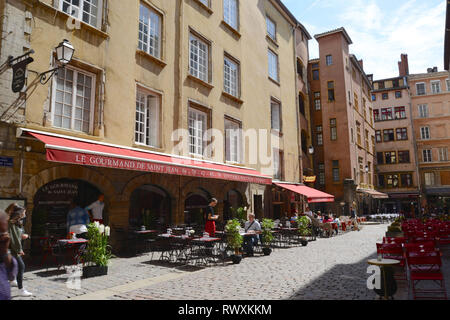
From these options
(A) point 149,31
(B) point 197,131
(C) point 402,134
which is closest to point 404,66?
(C) point 402,134

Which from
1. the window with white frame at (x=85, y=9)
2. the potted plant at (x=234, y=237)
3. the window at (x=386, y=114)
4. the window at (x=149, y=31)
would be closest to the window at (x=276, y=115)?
the window at (x=149, y=31)

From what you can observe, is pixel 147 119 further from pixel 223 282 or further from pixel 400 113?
pixel 400 113

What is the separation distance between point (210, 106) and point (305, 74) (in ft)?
57.4

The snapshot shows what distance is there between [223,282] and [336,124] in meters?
26.8

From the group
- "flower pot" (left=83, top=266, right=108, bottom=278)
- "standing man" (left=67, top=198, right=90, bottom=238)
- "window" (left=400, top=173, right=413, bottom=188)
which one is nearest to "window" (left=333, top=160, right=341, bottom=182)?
"window" (left=400, top=173, right=413, bottom=188)

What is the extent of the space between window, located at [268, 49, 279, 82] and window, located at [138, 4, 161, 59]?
392 inches

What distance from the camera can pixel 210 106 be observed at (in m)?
14.5

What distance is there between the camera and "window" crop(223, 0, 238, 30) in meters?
16.9

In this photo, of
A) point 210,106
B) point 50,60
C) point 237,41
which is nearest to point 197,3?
point 237,41

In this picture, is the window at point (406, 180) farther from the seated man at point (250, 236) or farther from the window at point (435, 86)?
the seated man at point (250, 236)

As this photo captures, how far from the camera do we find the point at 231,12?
1744 cm

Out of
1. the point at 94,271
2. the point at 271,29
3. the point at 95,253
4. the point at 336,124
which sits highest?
the point at 271,29

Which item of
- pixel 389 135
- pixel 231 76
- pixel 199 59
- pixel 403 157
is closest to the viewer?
pixel 199 59
